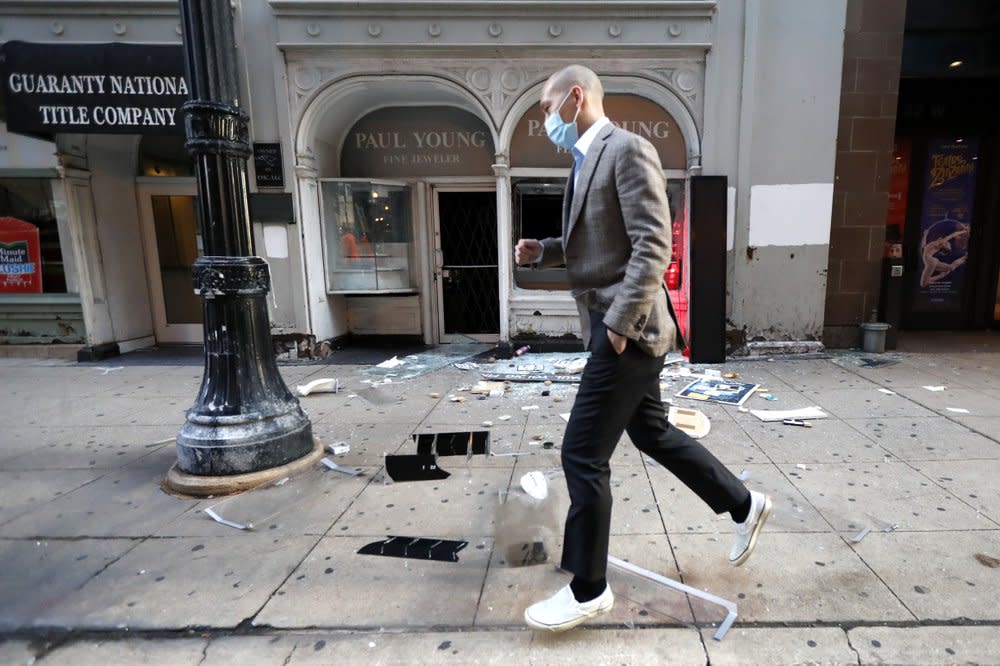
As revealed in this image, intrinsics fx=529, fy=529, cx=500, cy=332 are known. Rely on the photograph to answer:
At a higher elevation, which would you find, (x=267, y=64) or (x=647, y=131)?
(x=267, y=64)

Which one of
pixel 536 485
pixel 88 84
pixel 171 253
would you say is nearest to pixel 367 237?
pixel 171 253

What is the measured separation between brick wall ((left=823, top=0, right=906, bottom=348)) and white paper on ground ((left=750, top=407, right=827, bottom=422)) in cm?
296

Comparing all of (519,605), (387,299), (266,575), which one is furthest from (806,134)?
(266,575)

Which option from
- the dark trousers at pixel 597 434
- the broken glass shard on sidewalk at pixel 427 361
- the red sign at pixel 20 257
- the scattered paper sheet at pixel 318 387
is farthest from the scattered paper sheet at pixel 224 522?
the red sign at pixel 20 257

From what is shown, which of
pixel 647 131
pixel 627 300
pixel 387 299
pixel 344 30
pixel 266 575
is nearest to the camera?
pixel 627 300

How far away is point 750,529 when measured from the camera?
2314 millimetres

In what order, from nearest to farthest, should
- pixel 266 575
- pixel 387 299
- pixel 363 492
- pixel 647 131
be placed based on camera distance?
→ pixel 266 575 < pixel 363 492 < pixel 647 131 < pixel 387 299

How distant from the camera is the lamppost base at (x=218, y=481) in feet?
10.8

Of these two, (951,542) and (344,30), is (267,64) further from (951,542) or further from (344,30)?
(951,542)

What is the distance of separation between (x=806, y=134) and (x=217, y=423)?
7.01m

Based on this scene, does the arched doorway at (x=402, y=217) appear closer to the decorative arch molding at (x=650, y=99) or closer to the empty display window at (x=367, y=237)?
the empty display window at (x=367, y=237)

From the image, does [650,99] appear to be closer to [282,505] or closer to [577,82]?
[577,82]

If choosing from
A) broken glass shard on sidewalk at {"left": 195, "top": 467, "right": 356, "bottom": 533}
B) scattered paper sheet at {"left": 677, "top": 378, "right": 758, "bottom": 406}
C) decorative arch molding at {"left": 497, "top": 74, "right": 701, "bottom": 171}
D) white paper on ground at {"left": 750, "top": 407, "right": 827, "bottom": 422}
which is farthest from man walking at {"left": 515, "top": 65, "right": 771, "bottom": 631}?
decorative arch molding at {"left": 497, "top": 74, "right": 701, "bottom": 171}

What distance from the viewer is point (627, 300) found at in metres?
1.82
